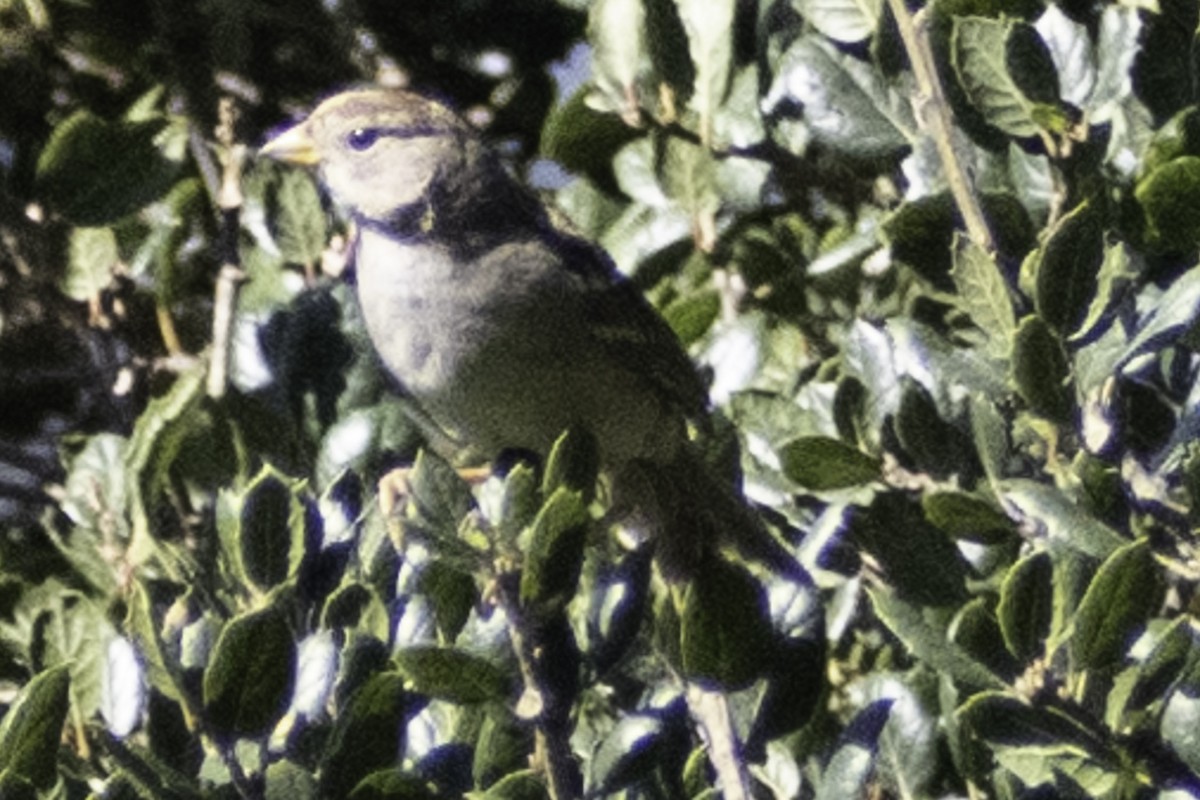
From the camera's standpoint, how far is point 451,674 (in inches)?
71.7

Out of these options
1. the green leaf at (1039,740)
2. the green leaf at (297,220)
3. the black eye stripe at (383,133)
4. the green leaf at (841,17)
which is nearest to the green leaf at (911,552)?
the green leaf at (1039,740)

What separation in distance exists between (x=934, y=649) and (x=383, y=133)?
1.96 m

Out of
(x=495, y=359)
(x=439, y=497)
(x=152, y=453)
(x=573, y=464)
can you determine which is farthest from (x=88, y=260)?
(x=439, y=497)

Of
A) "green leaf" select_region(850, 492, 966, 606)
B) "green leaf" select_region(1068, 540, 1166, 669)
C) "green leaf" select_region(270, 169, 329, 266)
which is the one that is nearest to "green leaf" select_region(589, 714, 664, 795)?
"green leaf" select_region(850, 492, 966, 606)

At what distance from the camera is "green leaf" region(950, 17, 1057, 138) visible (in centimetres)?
201

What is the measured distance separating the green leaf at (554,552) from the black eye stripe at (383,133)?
5.77 ft

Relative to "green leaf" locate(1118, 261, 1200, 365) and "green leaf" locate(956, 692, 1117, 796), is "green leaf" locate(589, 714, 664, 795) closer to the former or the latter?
"green leaf" locate(956, 692, 1117, 796)

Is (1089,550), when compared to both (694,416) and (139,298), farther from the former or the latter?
(139,298)

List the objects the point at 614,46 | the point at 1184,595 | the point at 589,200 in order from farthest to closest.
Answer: the point at 589,200
the point at 614,46
the point at 1184,595

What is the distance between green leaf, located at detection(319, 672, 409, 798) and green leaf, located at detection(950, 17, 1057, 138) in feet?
2.32

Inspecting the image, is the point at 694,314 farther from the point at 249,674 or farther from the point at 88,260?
the point at 249,674

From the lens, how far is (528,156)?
3.46 metres

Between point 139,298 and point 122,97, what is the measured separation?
17.6 inches

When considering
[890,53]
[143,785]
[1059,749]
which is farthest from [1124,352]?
[143,785]
